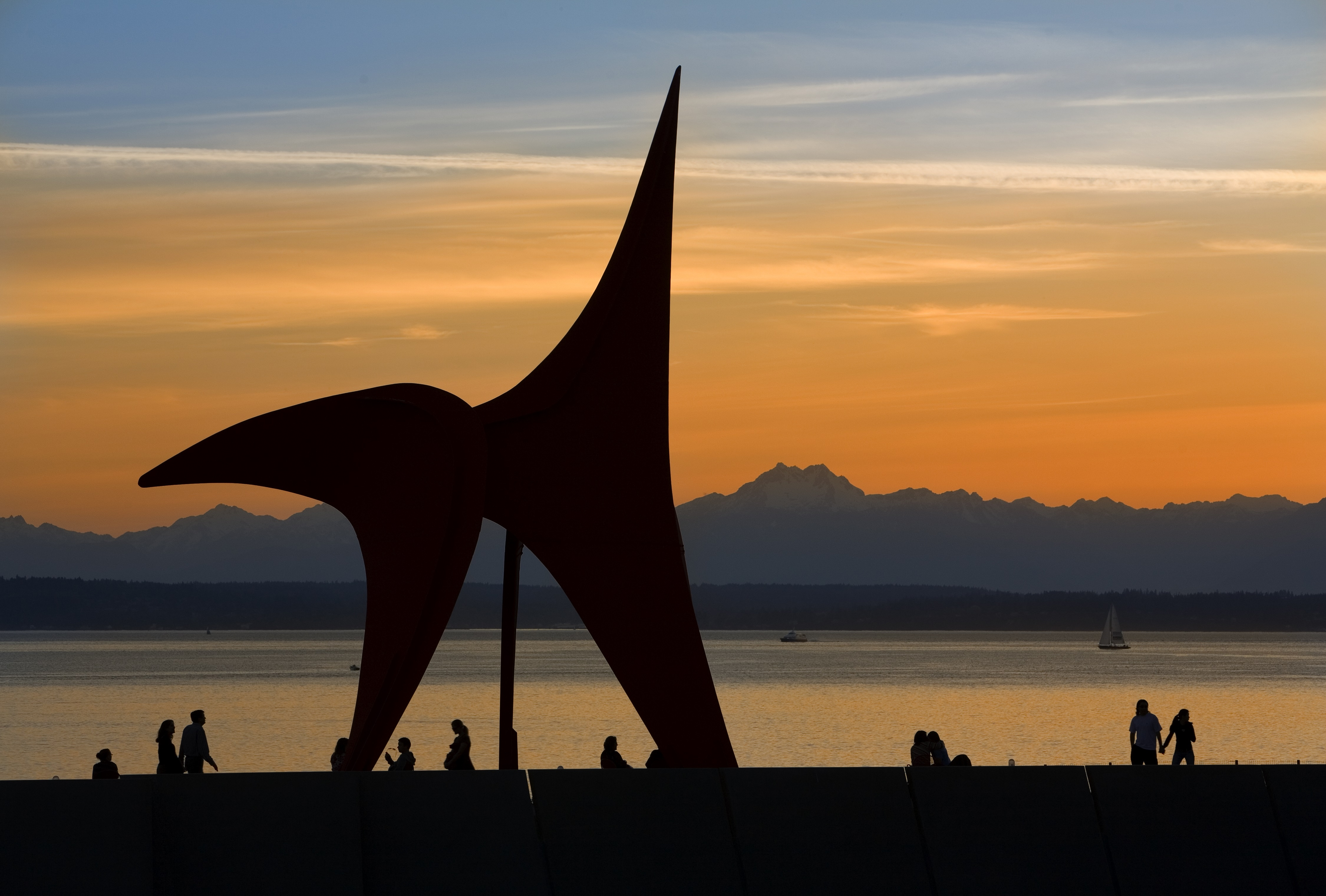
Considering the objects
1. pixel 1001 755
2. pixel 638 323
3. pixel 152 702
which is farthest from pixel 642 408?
pixel 152 702

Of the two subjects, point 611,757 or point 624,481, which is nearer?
point 611,757

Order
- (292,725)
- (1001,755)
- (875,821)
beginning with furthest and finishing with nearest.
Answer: (292,725), (1001,755), (875,821)

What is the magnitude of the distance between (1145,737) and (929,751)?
246 centimetres

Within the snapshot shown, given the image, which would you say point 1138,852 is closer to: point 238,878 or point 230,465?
point 238,878

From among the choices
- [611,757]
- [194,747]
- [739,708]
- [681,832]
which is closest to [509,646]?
[611,757]

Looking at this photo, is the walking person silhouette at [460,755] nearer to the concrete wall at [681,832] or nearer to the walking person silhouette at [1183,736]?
the concrete wall at [681,832]

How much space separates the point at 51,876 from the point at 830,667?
409ft

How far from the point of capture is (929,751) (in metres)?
14.6

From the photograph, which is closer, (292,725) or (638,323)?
(638,323)

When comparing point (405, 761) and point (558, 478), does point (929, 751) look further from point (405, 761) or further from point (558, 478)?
point (405, 761)

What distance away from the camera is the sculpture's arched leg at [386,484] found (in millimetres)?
14617

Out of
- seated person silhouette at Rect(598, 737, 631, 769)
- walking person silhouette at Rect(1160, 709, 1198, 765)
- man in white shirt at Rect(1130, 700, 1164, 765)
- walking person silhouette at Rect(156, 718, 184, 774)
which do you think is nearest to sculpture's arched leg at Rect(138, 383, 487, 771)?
walking person silhouette at Rect(156, 718, 184, 774)

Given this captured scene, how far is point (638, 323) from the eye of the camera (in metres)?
16.0

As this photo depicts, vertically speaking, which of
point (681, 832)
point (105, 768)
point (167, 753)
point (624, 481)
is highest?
point (624, 481)
